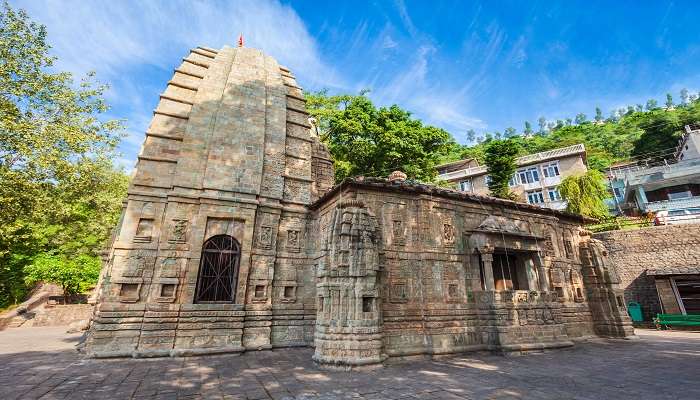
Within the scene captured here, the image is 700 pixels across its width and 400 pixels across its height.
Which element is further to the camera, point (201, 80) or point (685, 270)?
point (685, 270)

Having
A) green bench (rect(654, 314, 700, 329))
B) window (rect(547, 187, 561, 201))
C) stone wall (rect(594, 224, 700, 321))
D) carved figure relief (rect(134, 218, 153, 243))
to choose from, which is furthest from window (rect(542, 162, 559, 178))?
carved figure relief (rect(134, 218, 153, 243))

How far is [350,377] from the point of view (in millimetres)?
7262

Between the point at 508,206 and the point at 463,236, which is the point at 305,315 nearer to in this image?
the point at 463,236

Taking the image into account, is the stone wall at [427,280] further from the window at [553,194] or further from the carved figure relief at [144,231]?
the window at [553,194]

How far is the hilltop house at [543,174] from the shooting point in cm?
3603

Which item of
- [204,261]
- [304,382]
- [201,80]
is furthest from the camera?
[201,80]

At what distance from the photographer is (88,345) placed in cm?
893

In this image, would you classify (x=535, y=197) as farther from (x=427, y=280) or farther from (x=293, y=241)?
(x=293, y=241)

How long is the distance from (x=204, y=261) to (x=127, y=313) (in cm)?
256

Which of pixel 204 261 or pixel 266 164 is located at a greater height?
pixel 266 164

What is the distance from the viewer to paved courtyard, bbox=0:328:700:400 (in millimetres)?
5918

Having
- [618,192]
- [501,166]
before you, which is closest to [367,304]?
[501,166]

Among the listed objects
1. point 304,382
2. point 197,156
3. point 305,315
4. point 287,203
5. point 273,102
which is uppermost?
point 273,102

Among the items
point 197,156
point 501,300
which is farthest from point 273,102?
point 501,300
